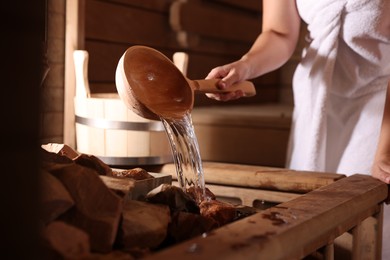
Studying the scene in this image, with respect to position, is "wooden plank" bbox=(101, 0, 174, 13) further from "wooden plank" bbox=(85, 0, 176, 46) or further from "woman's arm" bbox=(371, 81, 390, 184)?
"woman's arm" bbox=(371, 81, 390, 184)

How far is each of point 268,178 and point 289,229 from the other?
73 centimetres

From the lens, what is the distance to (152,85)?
151 cm

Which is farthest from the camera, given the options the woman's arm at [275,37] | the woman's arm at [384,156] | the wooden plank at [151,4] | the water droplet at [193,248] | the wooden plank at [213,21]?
the wooden plank at [213,21]

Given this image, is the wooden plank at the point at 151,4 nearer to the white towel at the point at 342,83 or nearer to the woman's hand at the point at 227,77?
the white towel at the point at 342,83

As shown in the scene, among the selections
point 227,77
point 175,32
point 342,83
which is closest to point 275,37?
point 342,83

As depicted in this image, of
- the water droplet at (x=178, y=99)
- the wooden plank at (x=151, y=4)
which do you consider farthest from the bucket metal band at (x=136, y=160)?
the wooden plank at (x=151, y=4)

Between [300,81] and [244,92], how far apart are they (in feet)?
1.51

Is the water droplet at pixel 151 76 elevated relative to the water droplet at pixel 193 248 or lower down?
elevated

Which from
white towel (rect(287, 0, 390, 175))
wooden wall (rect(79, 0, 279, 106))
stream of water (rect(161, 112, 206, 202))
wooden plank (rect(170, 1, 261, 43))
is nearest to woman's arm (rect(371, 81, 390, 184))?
white towel (rect(287, 0, 390, 175))

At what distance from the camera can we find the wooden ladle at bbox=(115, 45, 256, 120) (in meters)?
1.46

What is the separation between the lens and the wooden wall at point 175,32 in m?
2.46

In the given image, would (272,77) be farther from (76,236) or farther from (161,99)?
(76,236)

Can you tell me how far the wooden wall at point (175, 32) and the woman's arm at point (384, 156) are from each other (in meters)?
1.04

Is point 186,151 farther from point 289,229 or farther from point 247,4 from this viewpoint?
point 247,4
